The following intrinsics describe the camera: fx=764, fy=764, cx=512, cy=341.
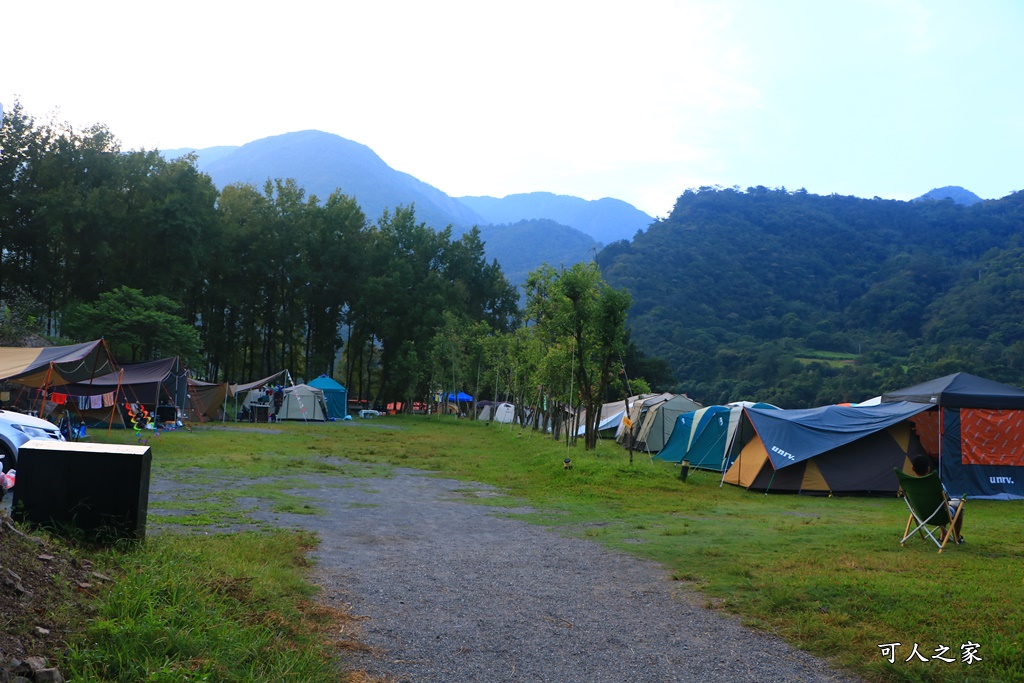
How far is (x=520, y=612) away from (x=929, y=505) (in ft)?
15.9

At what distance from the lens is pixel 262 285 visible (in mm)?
45250

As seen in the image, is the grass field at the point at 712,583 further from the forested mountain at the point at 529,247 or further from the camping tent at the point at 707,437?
the forested mountain at the point at 529,247

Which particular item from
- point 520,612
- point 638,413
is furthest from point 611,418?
point 520,612

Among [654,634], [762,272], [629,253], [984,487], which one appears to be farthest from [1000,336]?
[654,634]

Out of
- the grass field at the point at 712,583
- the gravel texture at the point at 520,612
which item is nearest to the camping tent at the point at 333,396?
the grass field at the point at 712,583

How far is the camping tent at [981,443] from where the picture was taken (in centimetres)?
1349

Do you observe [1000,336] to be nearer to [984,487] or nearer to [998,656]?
[984,487]

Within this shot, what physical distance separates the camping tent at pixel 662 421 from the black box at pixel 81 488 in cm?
1850

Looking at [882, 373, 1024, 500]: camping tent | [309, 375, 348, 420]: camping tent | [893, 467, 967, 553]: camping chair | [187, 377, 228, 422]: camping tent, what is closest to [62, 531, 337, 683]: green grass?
[893, 467, 967, 553]: camping chair

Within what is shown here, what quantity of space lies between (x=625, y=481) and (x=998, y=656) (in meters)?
9.60

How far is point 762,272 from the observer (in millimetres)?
93312

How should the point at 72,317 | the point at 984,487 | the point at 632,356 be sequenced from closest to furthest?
the point at 984,487 → the point at 72,317 → the point at 632,356

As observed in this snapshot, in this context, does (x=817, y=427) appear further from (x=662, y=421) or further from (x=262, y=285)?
(x=262, y=285)

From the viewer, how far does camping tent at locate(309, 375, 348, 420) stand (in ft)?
133
